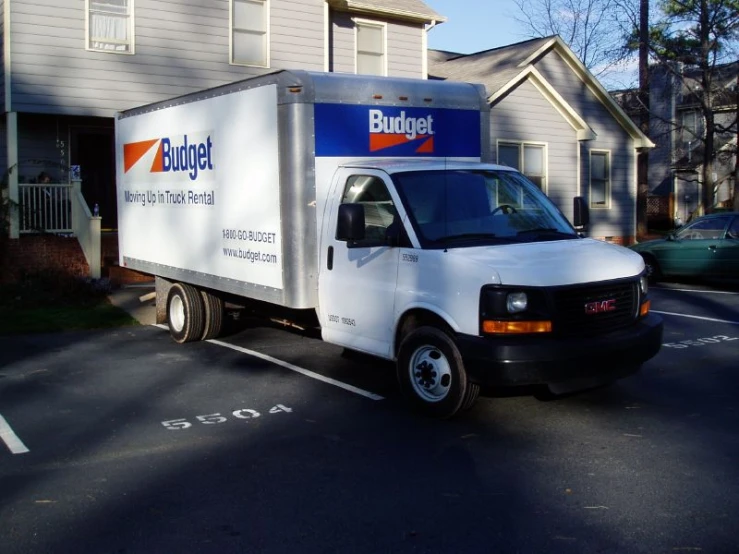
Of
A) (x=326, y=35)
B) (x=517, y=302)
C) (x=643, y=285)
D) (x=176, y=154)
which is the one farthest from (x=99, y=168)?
(x=517, y=302)

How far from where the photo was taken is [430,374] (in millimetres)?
7312

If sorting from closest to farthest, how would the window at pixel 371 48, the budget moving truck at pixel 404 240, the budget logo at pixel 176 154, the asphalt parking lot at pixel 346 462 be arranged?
the asphalt parking lot at pixel 346 462 < the budget moving truck at pixel 404 240 < the budget logo at pixel 176 154 < the window at pixel 371 48

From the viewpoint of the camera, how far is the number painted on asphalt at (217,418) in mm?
7348

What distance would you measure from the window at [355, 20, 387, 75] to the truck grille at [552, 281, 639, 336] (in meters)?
15.7

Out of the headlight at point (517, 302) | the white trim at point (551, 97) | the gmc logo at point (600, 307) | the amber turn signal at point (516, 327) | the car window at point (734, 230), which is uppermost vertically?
the white trim at point (551, 97)

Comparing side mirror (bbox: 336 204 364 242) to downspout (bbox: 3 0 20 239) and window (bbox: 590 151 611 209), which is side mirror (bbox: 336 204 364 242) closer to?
downspout (bbox: 3 0 20 239)

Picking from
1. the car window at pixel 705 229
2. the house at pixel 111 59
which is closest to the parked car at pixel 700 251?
the car window at pixel 705 229

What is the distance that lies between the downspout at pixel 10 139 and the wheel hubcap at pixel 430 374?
11.5 meters

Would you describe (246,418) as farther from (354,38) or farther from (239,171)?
(354,38)

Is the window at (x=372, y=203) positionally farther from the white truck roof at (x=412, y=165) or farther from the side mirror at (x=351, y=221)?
the side mirror at (x=351, y=221)

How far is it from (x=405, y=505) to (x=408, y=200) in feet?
9.95

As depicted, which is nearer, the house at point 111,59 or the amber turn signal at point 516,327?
the amber turn signal at point 516,327

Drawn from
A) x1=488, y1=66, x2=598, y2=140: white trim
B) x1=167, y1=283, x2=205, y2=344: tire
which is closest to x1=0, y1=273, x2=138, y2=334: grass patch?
x1=167, y1=283, x2=205, y2=344: tire

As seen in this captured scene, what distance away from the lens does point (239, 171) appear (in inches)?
358
